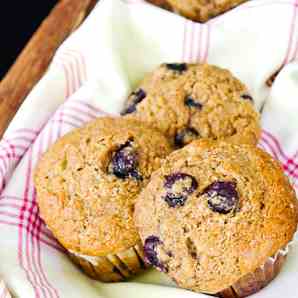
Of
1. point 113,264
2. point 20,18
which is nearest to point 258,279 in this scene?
point 113,264

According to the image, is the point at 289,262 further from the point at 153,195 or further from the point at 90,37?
the point at 90,37

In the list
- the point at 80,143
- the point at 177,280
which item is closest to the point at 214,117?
the point at 80,143

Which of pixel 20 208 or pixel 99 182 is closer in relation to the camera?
pixel 99 182

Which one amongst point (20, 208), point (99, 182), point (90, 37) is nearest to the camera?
point (99, 182)

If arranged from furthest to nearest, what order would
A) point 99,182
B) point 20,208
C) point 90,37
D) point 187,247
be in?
1. point 90,37
2. point 20,208
3. point 99,182
4. point 187,247

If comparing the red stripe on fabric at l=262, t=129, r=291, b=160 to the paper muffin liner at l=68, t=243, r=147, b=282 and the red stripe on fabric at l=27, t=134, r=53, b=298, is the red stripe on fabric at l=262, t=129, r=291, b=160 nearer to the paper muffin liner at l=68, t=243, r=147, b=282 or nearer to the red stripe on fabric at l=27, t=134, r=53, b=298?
the paper muffin liner at l=68, t=243, r=147, b=282

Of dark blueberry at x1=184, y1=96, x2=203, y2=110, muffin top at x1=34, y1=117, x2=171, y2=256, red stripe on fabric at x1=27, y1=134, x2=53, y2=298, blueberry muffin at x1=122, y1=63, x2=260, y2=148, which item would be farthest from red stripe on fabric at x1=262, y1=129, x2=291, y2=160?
red stripe on fabric at x1=27, y1=134, x2=53, y2=298
